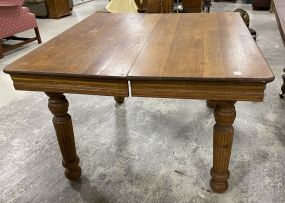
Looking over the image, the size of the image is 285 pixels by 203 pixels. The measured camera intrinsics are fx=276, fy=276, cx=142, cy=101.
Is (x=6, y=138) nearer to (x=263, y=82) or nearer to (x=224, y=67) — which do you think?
(x=224, y=67)

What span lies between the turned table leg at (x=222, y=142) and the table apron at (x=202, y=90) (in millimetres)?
113

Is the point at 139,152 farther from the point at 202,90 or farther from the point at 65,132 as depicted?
the point at 202,90

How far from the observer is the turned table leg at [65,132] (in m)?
1.25

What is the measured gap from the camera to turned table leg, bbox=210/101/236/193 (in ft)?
3.66

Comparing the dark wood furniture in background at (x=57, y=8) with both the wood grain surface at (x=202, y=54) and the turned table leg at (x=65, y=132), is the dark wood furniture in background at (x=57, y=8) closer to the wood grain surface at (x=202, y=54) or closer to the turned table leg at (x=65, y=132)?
the wood grain surface at (x=202, y=54)

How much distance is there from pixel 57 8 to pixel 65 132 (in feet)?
14.7

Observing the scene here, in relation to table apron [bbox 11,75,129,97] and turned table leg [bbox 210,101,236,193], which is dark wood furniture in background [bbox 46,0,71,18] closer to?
table apron [bbox 11,75,129,97]

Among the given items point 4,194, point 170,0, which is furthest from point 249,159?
point 170,0

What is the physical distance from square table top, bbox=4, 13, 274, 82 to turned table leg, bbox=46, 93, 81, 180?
0.19 m

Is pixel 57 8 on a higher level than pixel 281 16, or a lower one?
lower

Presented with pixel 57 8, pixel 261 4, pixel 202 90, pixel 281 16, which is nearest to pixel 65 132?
pixel 202 90

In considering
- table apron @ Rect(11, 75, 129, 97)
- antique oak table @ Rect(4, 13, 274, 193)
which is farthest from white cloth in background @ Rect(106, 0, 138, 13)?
table apron @ Rect(11, 75, 129, 97)

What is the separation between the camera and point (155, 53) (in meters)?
1.21

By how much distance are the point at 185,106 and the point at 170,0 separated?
1.00 m
